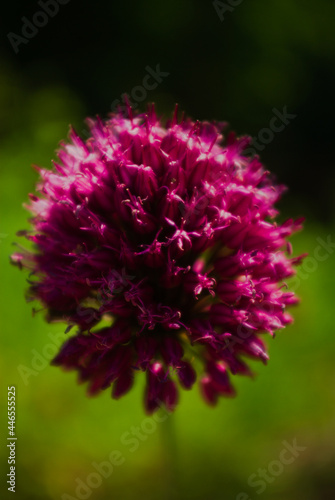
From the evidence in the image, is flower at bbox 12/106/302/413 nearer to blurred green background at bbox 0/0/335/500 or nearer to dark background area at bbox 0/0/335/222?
blurred green background at bbox 0/0/335/500

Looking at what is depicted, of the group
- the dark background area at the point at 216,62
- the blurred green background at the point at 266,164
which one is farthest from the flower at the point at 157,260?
the dark background area at the point at 216,62

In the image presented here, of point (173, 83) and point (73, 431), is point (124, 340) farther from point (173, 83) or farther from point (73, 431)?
point (173, 83)

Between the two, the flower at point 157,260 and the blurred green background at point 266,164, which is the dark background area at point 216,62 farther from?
the flower at point 157,260

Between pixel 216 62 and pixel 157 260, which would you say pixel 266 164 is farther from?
pixel 157 260

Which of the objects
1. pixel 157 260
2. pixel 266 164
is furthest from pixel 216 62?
pixel 157 260

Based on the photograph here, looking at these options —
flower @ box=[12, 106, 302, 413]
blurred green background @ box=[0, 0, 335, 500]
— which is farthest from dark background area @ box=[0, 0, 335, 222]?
flower @ box=[12, 106, 302, 413]

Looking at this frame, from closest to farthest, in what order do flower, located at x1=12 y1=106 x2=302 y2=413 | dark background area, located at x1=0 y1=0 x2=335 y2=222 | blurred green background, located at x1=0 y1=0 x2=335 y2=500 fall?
flower, located at x1=12 y1=106 x2=302 y2=413 → blurred green background, located at x1=0 y1=0 x2=335 y2=500 → dark background area, located at x1=0 y1=0 x2=335 y2=222
